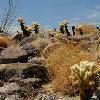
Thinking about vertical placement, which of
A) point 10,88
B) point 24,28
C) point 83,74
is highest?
point 24,28

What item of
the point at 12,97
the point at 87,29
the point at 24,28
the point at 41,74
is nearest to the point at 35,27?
the point at 24,28

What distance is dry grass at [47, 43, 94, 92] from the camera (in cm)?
984

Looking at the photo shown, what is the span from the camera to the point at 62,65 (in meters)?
10.9

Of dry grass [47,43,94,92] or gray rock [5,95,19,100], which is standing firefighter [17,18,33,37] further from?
gray rock [5,95,19,100]

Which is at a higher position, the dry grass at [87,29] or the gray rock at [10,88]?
the dry grass at [87,29]

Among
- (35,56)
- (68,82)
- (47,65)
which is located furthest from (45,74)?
(35,56)

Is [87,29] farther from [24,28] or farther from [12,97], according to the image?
[12,97]

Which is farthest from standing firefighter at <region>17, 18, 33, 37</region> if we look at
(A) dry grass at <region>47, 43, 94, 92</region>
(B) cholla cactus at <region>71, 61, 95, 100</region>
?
(B) cholla cactus at <region>71, 61, 95, 100</region>

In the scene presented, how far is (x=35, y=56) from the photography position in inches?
530

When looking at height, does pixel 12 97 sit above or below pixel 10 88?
below

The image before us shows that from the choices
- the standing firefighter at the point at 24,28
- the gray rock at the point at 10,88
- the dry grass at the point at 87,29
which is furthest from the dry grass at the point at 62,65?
the dry grass at the point at 87,29

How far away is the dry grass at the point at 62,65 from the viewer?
9839mm

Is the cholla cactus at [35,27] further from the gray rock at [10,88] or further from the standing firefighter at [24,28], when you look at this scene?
the gray rock at [10,88]

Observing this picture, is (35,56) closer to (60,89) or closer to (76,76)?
(60,89)
